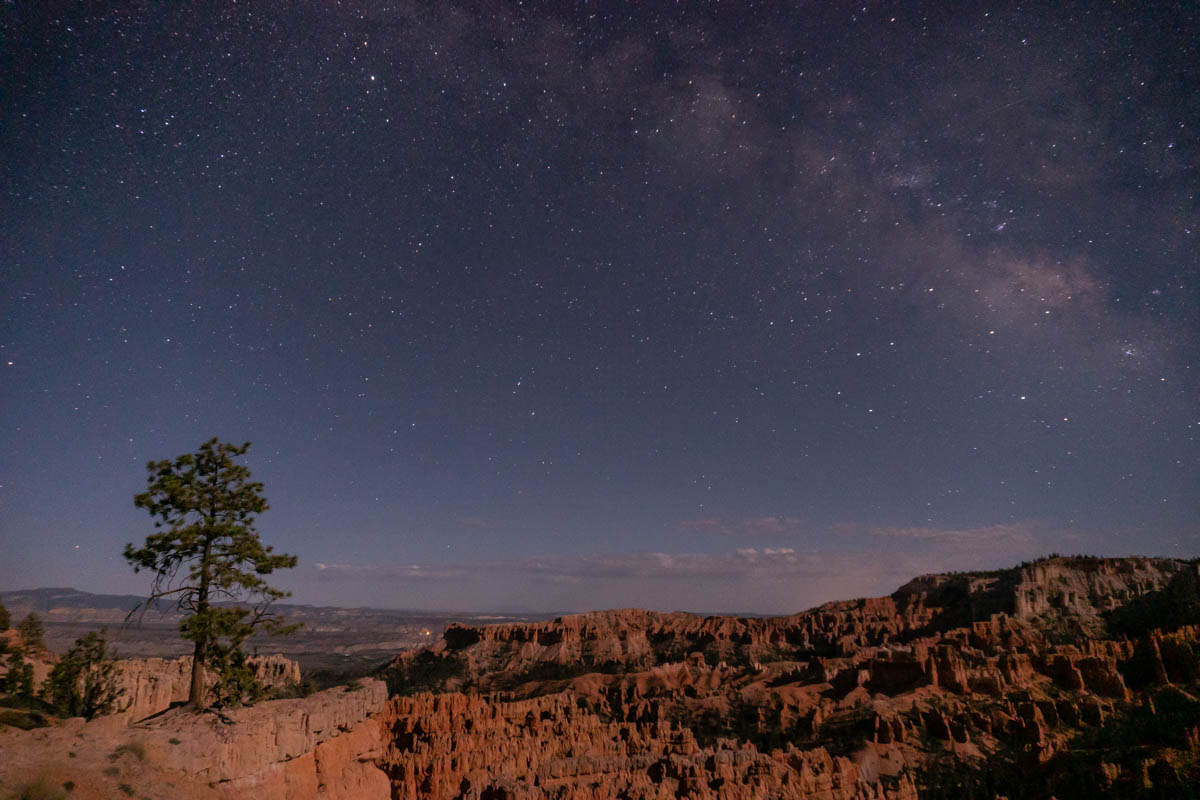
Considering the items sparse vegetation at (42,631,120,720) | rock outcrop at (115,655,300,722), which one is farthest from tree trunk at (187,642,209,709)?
sparse vegetation at (42,631,120,720)

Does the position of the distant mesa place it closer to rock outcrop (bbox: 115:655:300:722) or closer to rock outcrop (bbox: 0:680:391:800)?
rock outcrop (bbox: 0:680:391:800)

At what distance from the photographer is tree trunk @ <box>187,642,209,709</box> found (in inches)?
794

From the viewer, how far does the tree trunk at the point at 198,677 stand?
20.2 metres

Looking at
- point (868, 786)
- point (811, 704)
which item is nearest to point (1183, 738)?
point (868, 786)

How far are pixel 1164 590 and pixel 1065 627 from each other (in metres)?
20.1

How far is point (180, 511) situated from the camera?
2039cm

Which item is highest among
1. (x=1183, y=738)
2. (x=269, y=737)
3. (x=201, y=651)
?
(x=201, y=651)

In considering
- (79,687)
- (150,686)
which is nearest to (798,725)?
(150,686)

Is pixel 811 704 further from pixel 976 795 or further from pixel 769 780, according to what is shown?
pixel 769 780

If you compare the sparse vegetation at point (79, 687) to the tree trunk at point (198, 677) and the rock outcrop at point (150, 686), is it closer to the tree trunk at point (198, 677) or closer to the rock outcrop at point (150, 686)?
the rock outcrop at point (150, 686)

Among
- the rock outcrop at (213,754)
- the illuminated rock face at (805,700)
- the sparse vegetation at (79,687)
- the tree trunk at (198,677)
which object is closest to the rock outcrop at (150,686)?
the sparse vegetation at (79,687)

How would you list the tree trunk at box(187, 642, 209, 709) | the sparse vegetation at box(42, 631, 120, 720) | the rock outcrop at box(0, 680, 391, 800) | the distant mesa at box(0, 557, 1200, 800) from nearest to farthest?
1. the rock outcrop at box(0, 680, 391, 800)
2. the tree trunk at box(187, 642, 209, 709)
3. the distant mesa at box(0, 557, 1200, 800)
4. the sparse vegetation at box(42, 631, 120, 720)

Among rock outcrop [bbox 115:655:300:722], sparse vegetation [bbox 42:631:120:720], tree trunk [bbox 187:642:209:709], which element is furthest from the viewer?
rock outcrop [bbox 115:655:300:722]

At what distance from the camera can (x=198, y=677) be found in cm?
2055
